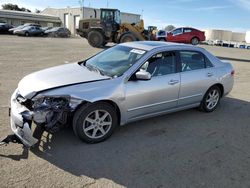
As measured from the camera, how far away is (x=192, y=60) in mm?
5113

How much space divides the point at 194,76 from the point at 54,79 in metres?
2.70

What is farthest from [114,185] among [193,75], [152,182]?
[193,75]

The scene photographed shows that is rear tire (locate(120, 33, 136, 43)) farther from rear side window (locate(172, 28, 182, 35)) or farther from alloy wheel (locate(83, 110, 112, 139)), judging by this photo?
alloy wheel (locate(83, 110, 112, 139))

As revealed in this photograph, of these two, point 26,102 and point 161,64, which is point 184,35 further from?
point 26,102

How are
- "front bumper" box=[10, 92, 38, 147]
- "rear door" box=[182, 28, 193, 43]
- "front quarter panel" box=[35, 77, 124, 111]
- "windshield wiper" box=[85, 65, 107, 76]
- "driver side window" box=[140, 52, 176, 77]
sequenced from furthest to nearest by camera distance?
1. "rear door" box=[182, 28, 193, 43]
2. "driver side window" box=[140, 52, 176, 77]
3. "windshield wiper" box=[85, 65, 107, 76]
4. "front quarter panel" box=[35, 77, 124, 111]
5. "front bumper" box=[10, 92, 38, 147]

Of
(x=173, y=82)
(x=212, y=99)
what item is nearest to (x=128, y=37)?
(x=212, y=99)

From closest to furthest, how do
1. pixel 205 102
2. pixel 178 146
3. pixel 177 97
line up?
pixel 178 146
pixel 177 97
pixel 205 102

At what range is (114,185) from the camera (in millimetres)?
2965

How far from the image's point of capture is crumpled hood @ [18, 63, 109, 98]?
3625mm

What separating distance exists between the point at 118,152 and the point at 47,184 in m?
1.14

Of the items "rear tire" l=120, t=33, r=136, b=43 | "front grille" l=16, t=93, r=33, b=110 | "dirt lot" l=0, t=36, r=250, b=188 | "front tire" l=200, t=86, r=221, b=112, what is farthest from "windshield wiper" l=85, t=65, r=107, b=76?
"rear tire" l=120, t=33, r=136, b=43

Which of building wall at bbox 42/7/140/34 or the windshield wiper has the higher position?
building wall at bbox 42/7/140/34

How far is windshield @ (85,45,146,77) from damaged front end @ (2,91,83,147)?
0.92m

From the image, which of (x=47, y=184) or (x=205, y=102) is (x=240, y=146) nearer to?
(x=205, y=102)
